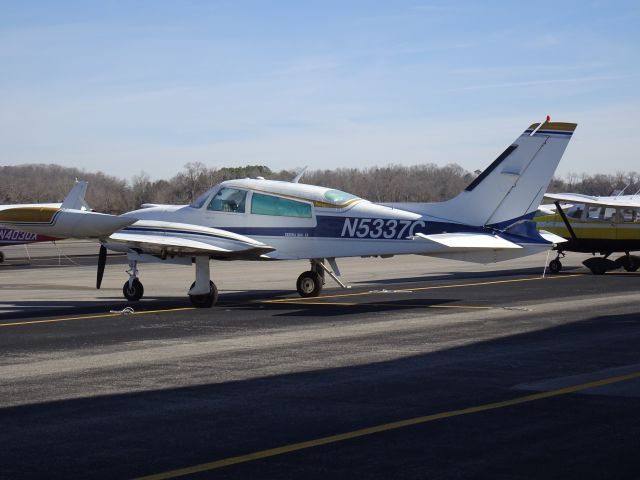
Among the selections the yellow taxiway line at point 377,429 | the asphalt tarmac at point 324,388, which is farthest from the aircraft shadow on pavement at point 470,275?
the yellow taxiway line at point 377,429

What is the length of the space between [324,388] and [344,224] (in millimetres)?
10253

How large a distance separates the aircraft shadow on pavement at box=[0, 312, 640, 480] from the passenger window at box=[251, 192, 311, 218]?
28.9 feet

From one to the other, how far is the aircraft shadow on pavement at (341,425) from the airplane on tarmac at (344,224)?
7417mm

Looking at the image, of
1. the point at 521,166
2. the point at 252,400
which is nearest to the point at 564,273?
the point at 521,166

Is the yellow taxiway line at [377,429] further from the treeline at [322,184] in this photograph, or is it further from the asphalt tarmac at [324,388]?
the treeline at [322,184]

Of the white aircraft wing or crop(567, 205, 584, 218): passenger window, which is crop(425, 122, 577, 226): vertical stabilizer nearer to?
the white aircraft wing

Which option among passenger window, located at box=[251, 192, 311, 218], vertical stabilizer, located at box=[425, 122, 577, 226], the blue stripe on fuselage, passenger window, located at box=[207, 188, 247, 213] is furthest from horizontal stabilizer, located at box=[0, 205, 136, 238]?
vertical stabilizer, located at box=[425, 122, 577, 226]

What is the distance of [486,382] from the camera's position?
11555 mm

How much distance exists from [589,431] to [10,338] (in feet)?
33.8

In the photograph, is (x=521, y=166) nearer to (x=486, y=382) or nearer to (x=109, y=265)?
(x=486, y=382)

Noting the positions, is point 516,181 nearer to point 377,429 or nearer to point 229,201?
point 229,201

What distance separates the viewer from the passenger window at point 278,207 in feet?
71.4

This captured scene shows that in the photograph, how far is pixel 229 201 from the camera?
22.3m

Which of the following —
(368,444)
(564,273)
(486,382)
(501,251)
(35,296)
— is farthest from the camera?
(564,273)
